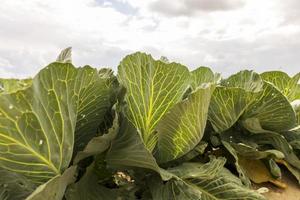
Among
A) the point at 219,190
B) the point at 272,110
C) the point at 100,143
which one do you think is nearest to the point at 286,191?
the point at 272,110

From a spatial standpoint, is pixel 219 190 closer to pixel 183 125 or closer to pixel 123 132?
pixel 183 125

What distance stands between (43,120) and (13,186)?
391 millimetres

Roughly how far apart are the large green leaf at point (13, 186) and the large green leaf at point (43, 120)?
65 millimetres

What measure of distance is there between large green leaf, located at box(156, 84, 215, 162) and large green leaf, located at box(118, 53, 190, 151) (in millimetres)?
73

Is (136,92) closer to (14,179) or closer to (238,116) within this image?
(14,179)

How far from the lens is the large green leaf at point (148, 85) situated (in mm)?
2334

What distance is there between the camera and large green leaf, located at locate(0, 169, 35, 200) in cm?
212

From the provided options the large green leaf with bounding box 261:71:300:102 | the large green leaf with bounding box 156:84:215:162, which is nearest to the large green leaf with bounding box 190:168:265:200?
the large green leaf with bounding box 156:84:215:162

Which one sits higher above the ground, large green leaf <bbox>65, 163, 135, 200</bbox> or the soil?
large green leaf <bbox>65, 163, 135, 200</bbox>

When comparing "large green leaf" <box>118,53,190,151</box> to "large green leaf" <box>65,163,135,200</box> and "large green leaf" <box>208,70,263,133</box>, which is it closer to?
"large green leaf" <box>65,163,135,200</box>

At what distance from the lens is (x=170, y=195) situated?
2.36 metres

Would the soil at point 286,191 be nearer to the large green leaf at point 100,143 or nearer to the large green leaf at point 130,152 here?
the large green leaf at point 130,152

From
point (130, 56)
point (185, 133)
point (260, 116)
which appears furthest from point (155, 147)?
point (260, 116)

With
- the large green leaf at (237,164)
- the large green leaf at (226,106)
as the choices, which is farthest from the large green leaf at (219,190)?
the large green leaf at (226,106)
